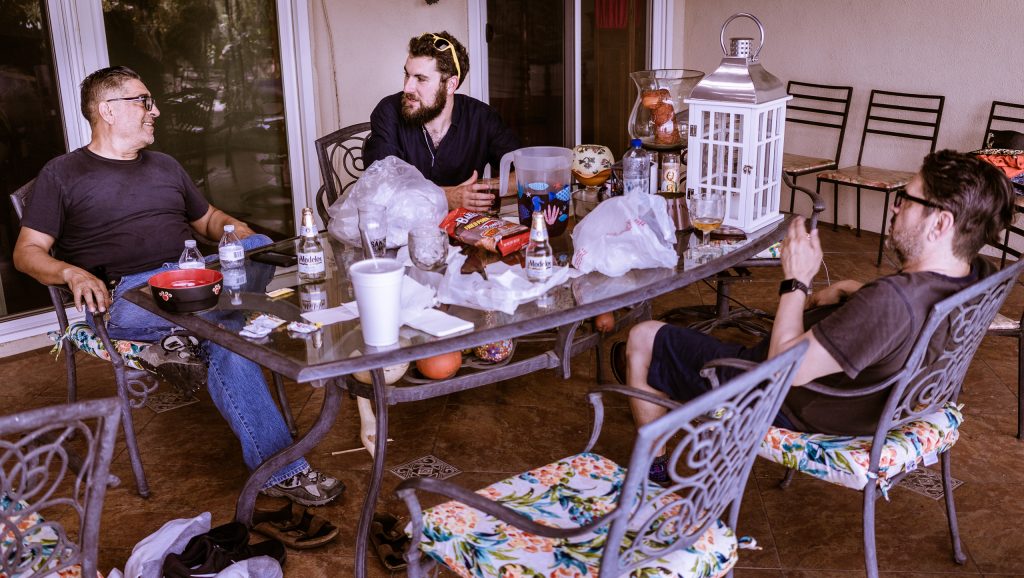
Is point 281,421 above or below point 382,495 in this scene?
above

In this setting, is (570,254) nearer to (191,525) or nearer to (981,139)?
(191,525)

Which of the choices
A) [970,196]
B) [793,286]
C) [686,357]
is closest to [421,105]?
[686,357]

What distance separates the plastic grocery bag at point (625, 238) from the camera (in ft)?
7.32

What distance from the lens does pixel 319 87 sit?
4402 millimetres

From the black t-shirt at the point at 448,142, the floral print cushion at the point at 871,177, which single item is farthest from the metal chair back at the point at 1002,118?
the black t-shirt at the point at 448,142

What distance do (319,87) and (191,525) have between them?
9.07ft

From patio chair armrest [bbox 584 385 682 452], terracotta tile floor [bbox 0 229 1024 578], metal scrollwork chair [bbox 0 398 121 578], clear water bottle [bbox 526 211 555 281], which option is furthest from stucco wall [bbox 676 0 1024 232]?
metal scrollwork chair [bbox 0 398 121 578]

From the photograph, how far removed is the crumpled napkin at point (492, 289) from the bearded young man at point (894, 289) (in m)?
0.47

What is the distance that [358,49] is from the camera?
14.7 ft

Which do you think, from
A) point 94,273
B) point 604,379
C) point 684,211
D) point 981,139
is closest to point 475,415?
point 604,379

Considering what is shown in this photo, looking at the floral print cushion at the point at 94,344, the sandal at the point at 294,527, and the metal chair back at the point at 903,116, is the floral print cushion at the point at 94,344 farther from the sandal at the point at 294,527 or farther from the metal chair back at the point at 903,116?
the metal chair back at the point at 903,116

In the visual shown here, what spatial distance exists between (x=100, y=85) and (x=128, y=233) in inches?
18.2

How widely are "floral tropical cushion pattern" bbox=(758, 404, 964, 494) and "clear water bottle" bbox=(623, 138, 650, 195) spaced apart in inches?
37.4

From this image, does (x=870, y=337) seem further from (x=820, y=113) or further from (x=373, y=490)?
(x=820, y=113)
